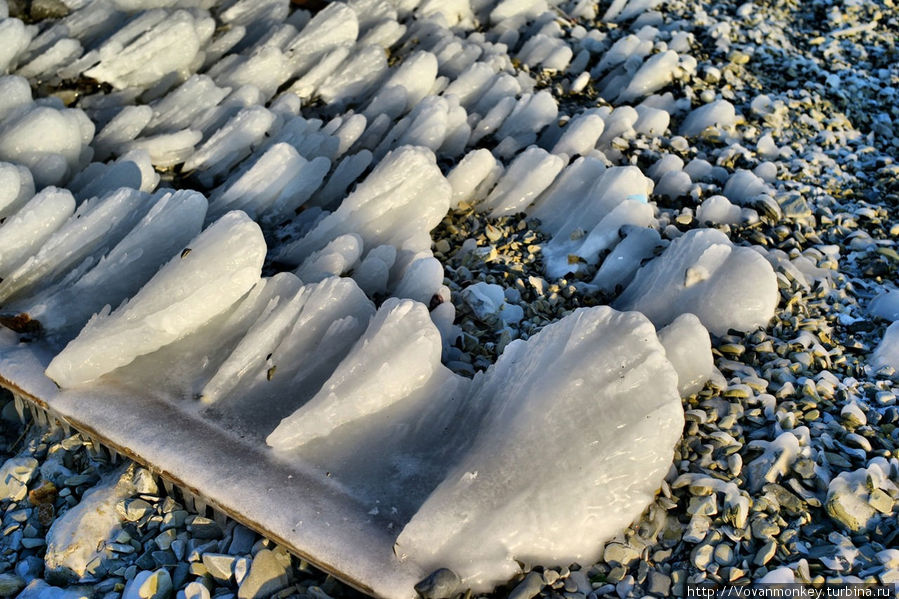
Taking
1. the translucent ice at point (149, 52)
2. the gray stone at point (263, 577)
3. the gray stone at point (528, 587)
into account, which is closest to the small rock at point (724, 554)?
the gray stone at point (528, 587)

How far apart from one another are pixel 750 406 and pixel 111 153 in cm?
236

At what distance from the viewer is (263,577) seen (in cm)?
178

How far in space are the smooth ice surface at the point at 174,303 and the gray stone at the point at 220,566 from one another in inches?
24.5

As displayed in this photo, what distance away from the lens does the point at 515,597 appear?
1.67 metres

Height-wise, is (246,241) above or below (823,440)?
above

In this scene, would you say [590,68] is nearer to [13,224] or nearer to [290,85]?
[290,85]

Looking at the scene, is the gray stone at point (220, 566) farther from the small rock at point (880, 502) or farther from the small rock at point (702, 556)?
the small rock at point (880, 502)

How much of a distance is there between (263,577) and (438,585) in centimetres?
41

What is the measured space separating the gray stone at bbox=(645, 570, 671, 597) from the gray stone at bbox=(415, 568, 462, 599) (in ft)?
1.32

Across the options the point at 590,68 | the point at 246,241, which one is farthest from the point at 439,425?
the point at 590,68

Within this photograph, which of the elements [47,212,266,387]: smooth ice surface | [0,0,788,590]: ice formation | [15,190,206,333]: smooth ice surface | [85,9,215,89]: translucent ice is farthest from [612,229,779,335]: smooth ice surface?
[85,9,215,89]: translucent ice

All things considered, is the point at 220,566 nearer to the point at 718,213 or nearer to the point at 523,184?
the point at 523,184

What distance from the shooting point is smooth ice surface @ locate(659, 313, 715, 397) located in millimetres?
2084

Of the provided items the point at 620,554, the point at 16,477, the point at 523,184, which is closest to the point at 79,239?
the point at 16,477
